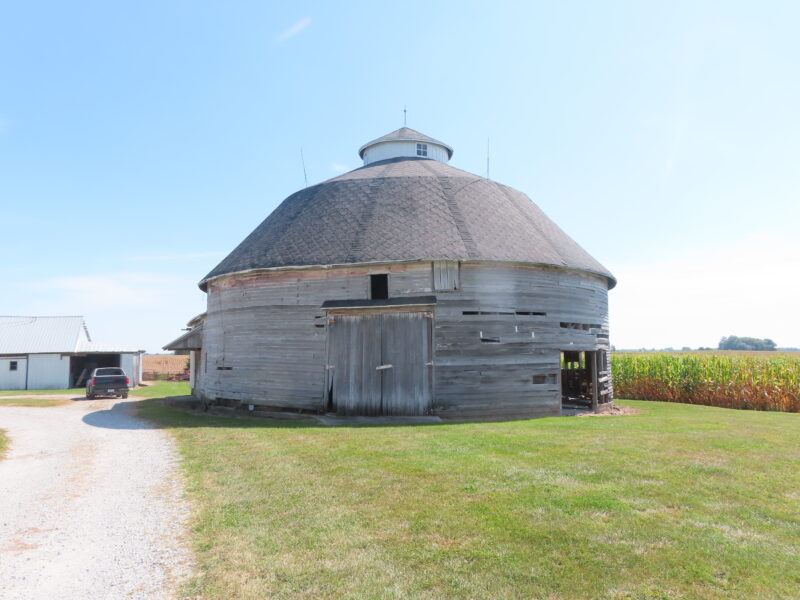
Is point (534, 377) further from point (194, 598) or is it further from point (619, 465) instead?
point (194, 598)

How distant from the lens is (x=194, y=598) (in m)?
4.70

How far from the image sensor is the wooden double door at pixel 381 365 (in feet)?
54.6

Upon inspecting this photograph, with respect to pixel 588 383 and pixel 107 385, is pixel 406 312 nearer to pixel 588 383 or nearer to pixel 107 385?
pixel 588 383

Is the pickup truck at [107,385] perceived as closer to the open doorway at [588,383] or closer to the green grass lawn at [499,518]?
the green grass lawn at [499,518]

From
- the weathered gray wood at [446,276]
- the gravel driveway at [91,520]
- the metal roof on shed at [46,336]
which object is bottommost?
the gravel driveway at [91,520]

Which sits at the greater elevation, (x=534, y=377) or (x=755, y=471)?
(x=534, y=377)

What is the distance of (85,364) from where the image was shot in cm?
4497

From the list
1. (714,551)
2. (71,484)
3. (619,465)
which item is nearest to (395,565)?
(714,551)

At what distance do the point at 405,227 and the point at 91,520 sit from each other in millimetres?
13176

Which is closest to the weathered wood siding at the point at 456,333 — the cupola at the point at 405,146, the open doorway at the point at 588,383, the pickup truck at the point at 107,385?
the open doorway at the point at 588,383

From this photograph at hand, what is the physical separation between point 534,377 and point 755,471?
8.71m

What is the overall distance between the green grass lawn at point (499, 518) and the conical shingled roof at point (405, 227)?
23.7 ft

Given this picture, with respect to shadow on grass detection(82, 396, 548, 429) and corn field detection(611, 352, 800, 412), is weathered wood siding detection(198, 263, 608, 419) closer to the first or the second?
shadow on grass detection(82, 396, 548, 429)

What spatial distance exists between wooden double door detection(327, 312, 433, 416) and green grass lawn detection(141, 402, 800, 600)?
16.1ft
